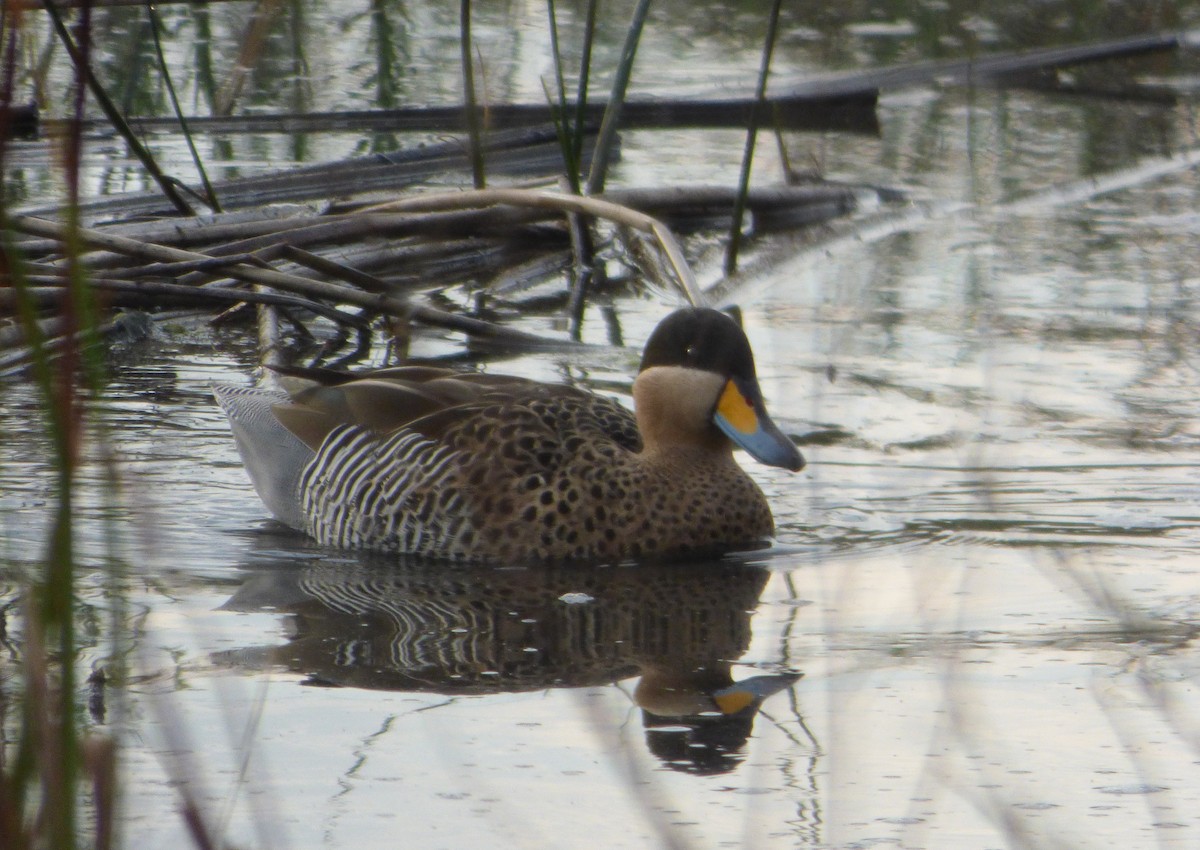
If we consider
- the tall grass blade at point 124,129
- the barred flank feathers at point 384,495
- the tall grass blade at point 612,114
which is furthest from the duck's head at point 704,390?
the tall grass blade at point 612,114

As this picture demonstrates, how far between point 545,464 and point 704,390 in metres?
0.53

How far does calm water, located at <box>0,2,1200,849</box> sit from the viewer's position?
379cm

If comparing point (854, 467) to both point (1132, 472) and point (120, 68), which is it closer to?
point (1132, 472)

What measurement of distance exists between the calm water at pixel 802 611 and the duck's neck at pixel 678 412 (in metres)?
0.39

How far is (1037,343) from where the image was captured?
7844 mm

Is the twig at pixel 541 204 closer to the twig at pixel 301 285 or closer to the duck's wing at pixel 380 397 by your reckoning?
the twig at pixel 301 285

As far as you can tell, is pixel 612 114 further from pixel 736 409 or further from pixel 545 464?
pixel 545 464

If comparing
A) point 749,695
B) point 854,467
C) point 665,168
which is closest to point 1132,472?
point 854,467

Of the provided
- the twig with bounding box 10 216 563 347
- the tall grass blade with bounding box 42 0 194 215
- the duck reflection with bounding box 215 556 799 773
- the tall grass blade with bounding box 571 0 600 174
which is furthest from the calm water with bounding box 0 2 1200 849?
the tall grass blade with bounding box 571 0 600 174

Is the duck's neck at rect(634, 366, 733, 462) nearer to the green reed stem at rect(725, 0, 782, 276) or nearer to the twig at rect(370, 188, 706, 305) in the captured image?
the green reed stem at rect(725, 0, 782, 276)

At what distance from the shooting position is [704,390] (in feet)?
19.9

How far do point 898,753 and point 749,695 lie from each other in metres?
0.47

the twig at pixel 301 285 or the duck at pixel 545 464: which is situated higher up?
the twig at pixel 301 285

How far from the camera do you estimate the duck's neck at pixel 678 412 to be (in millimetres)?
6066
